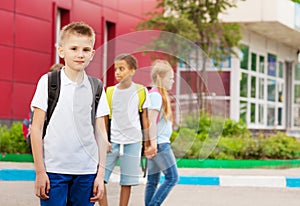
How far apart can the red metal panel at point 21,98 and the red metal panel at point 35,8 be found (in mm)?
1761

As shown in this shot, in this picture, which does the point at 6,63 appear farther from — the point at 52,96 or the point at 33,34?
the point at 52,96

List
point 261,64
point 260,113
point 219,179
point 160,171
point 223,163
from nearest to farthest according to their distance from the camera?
1. point 160,171
2. point 219,179
3. point 223,163
4. point 260,113
5. point 261,64

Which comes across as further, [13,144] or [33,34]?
[33,34]

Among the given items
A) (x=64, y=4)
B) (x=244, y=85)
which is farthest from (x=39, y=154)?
(x=244, y=85)

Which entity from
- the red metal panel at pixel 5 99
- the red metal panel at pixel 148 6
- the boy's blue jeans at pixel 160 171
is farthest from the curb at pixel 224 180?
the red metal panel at pixel 148 6

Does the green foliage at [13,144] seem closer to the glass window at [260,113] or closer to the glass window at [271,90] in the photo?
the glass window at [260,113]

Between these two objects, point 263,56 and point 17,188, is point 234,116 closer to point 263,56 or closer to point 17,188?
point 263,56

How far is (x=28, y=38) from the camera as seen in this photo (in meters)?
18.6

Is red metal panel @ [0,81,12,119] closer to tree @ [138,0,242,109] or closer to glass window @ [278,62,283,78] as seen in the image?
tree @ [138,0,242,109]

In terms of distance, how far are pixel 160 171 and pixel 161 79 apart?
2.81ft

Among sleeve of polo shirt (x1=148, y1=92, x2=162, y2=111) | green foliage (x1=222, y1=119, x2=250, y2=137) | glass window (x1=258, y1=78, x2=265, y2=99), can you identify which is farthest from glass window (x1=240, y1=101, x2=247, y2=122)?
sleeve of polo shirt (x1=148, y1=92, x2=162, y2=111)

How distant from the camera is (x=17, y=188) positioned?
375 inches

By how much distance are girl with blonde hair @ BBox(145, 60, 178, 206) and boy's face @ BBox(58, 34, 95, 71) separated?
1.71 meters

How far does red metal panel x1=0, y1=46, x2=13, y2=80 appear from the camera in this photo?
1758 centimetres
